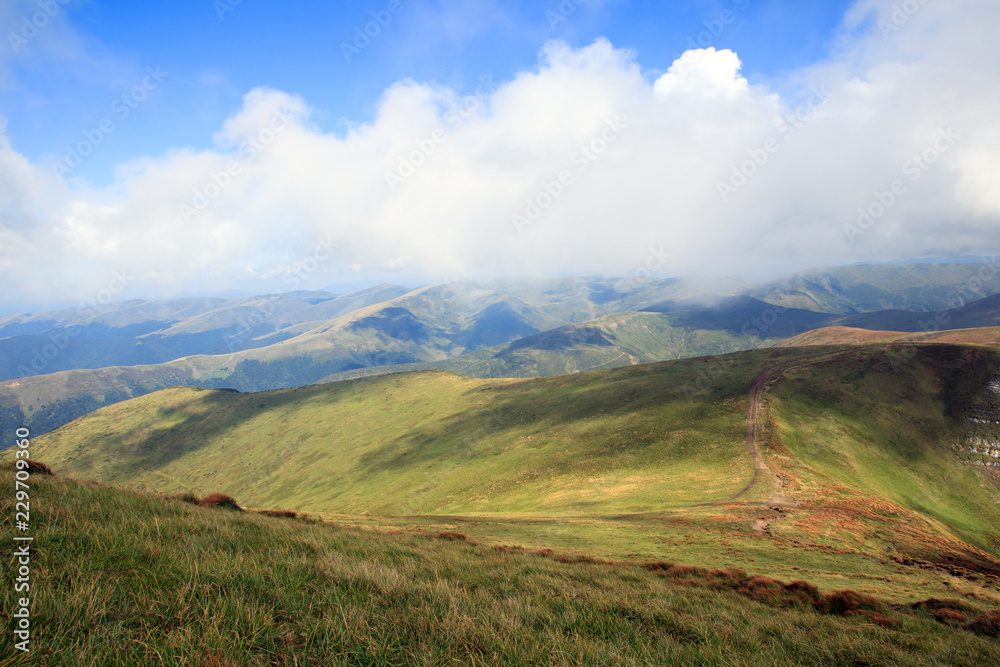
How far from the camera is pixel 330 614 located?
5156mm

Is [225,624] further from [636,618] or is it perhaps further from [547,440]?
[547,440]

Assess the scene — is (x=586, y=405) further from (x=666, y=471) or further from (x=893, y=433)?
(x=893, y=433)

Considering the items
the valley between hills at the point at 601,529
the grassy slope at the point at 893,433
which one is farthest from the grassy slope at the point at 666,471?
the valley between hills at the point at 601,529

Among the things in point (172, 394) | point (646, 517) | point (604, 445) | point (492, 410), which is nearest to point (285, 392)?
point (172, 394)

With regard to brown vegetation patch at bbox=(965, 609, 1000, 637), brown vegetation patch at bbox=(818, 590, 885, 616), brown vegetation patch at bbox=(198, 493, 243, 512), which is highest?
brown vegetation patch at bbox=(198, 493, 243, 512)

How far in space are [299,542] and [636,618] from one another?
7436 mm

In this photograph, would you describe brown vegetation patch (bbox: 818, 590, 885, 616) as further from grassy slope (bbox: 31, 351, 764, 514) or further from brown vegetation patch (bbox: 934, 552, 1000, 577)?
grassy slope (bbox: 31, 351, 764, 514)

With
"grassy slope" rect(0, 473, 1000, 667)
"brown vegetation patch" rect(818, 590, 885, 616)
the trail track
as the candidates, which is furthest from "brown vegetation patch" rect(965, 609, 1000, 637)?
the trail track

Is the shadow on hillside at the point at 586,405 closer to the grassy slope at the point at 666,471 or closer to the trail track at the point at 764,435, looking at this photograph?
the grassy slope at the point at 666,471

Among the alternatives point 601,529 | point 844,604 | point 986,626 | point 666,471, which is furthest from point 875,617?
point 666,471

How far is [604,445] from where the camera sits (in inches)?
2110

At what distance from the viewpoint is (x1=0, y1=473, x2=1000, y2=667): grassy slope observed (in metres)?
4.15

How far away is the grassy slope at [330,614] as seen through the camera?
4152 millimetres

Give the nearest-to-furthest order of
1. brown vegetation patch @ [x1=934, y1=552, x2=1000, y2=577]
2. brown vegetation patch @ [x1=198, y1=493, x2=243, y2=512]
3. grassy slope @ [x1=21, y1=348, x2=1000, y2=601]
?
brown vegetation patch @ [x1=198, y1=493, x2=243, y2=512] < brown vegetation patch @ [x1=934, y1=552, x2=1000, y2=577] < grassy slope @ [x1=21, y1=348, x2=1000, y2=601]
